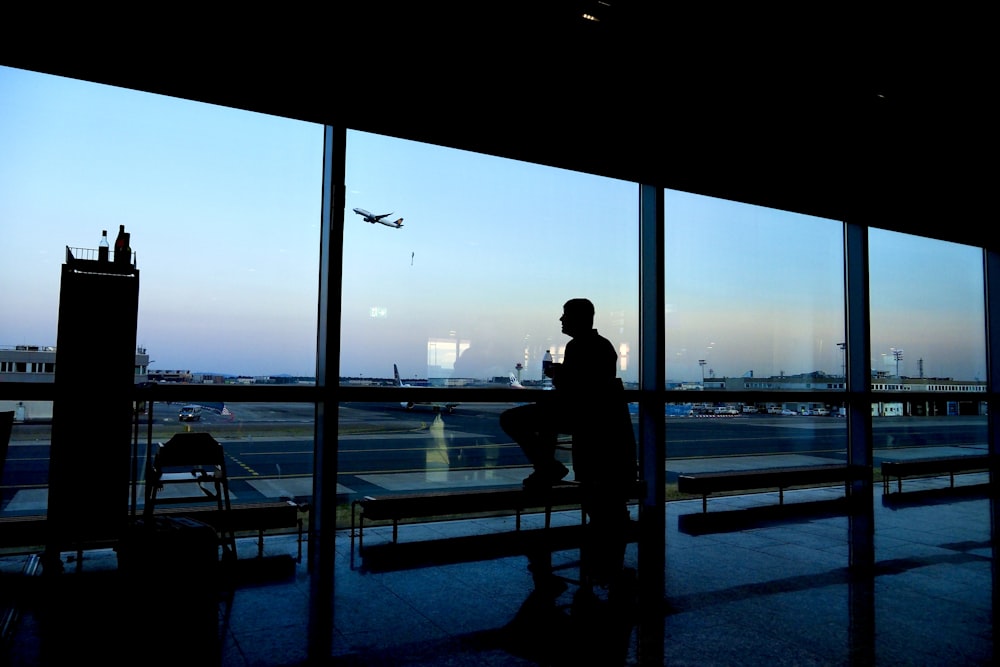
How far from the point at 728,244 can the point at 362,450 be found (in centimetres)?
1829

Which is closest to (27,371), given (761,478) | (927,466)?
(761,478)

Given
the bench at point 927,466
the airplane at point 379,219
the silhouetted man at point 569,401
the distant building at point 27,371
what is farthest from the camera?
the bench at point 927,466

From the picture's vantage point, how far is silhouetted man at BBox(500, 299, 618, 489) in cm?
343

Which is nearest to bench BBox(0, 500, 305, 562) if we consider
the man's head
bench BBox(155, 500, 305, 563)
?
bench BBox(155, 500, 305, 563)

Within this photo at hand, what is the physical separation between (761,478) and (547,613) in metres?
3.04

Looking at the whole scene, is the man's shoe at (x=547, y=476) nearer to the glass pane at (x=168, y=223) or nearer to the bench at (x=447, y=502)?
the bench at (x=447, y=502)

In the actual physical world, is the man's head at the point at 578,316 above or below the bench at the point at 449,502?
above

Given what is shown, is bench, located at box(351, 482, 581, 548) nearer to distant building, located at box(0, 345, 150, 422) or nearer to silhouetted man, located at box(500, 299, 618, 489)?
silhouetted man, located at box(500, 299, 618, 489)

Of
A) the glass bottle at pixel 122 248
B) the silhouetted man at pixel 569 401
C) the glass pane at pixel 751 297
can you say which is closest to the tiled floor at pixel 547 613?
the silhouetted man at pixel 569 401

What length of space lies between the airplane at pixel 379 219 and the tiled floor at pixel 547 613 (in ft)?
7.00

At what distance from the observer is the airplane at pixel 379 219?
402 centimetres

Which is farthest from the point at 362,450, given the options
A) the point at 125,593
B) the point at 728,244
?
the point at 125,593

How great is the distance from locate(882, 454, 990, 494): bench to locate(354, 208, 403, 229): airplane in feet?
17.6

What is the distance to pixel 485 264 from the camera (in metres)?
5.28
